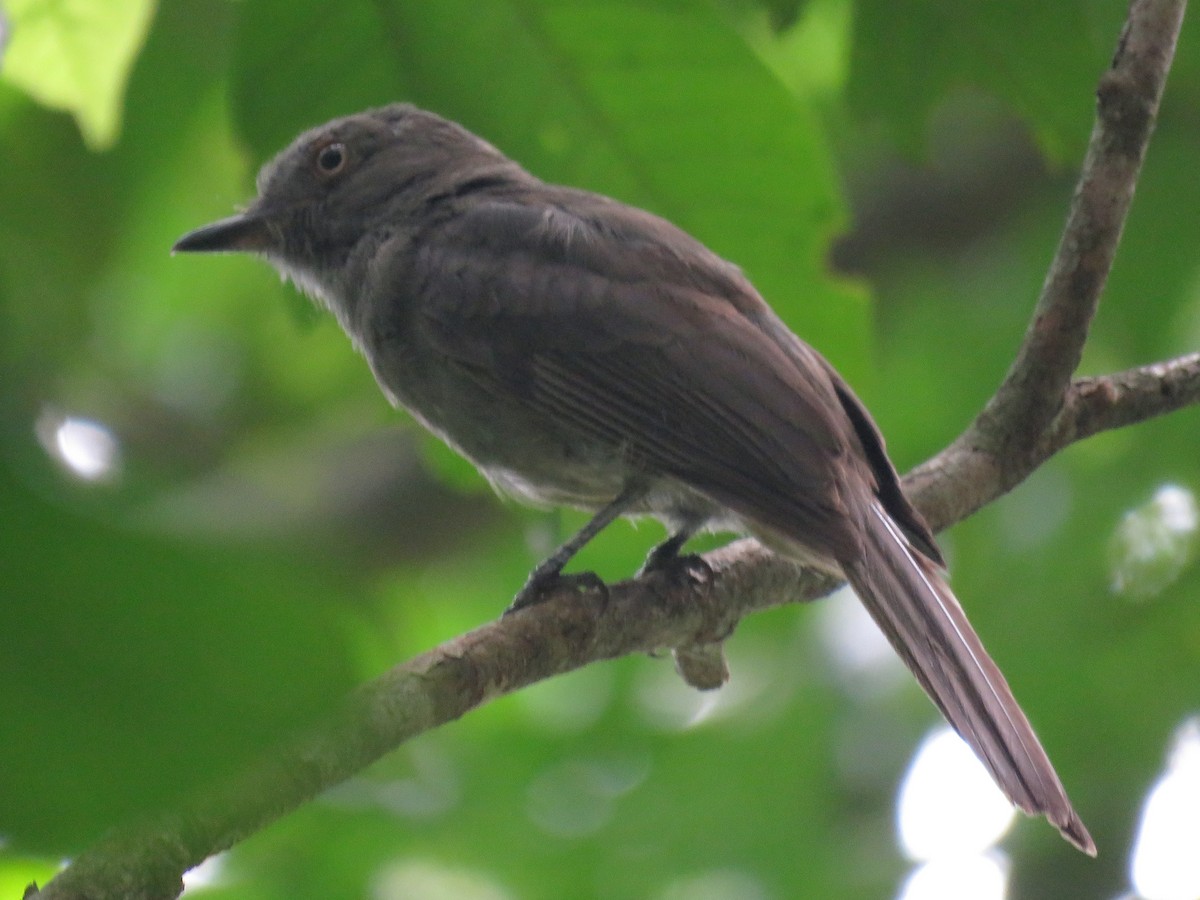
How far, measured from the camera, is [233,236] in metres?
4.59

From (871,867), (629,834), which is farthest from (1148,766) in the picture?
(629,834)

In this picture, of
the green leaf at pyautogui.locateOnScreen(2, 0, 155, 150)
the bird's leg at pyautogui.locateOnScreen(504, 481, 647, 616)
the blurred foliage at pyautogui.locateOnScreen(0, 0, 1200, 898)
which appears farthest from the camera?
the blurred foliage at pyautogui.locateOnScreen(0, 0, 1200, 898)

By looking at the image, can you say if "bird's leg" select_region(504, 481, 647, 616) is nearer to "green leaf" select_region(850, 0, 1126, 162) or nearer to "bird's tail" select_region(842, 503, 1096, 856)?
"bird's tail" select_region(842, 503, 1096, 856)

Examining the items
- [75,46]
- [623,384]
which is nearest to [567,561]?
[623,384]

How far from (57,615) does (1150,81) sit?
291 centimetres

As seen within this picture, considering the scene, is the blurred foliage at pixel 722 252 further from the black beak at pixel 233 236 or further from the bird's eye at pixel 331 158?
the bird's eye at pixel 331 158

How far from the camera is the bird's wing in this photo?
332 centimetres

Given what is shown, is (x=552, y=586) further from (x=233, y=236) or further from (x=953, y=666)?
(x=233, y=236)

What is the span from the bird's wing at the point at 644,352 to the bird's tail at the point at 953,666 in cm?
12

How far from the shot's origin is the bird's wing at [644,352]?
3316 mm

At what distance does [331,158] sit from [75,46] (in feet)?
5.10

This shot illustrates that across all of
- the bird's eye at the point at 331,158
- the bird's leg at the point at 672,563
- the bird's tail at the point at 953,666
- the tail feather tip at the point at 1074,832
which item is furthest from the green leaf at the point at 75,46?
the tail feather tip at the point at 1074,832

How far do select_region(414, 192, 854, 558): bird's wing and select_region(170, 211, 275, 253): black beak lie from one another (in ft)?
2.59

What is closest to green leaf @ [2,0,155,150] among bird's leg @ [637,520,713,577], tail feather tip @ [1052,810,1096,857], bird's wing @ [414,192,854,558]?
bird's wing @ [414,192,854,558]
